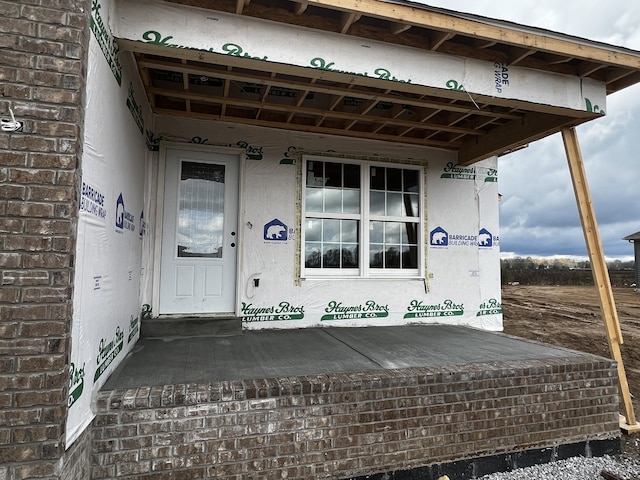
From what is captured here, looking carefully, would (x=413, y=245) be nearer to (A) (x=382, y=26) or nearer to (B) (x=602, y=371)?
(B) (x=602, y=371)

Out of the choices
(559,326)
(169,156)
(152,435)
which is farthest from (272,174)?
(559,326)

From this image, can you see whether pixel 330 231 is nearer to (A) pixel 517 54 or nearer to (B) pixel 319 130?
(B) pixel 319 130

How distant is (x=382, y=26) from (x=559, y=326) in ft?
30.2

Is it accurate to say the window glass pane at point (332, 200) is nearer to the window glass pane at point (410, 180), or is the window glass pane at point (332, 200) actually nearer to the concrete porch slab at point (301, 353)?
the window glass pane at point (410, 180)

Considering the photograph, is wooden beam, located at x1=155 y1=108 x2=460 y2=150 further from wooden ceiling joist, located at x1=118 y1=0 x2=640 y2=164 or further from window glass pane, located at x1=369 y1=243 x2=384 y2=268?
window glass pane, located at x1=369 y1=243 x2=384 y2=268

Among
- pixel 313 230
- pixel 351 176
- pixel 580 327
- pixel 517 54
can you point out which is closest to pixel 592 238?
pixel 517 54

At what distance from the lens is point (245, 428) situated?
233 centimetres

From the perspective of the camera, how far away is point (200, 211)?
14.8 feet

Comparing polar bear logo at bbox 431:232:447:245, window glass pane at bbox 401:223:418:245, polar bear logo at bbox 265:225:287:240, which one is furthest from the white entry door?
polar bear logo at bbox 431:232:447:245

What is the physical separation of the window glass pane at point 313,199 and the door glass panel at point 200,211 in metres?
1.08

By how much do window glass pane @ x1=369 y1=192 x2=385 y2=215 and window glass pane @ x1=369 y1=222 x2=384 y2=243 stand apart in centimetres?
16

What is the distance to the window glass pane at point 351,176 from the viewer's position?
16.8 ft

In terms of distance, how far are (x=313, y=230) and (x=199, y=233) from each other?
4.69 feet

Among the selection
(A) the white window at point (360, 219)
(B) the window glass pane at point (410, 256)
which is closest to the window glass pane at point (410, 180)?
(A) the white window at point (360, 219)
